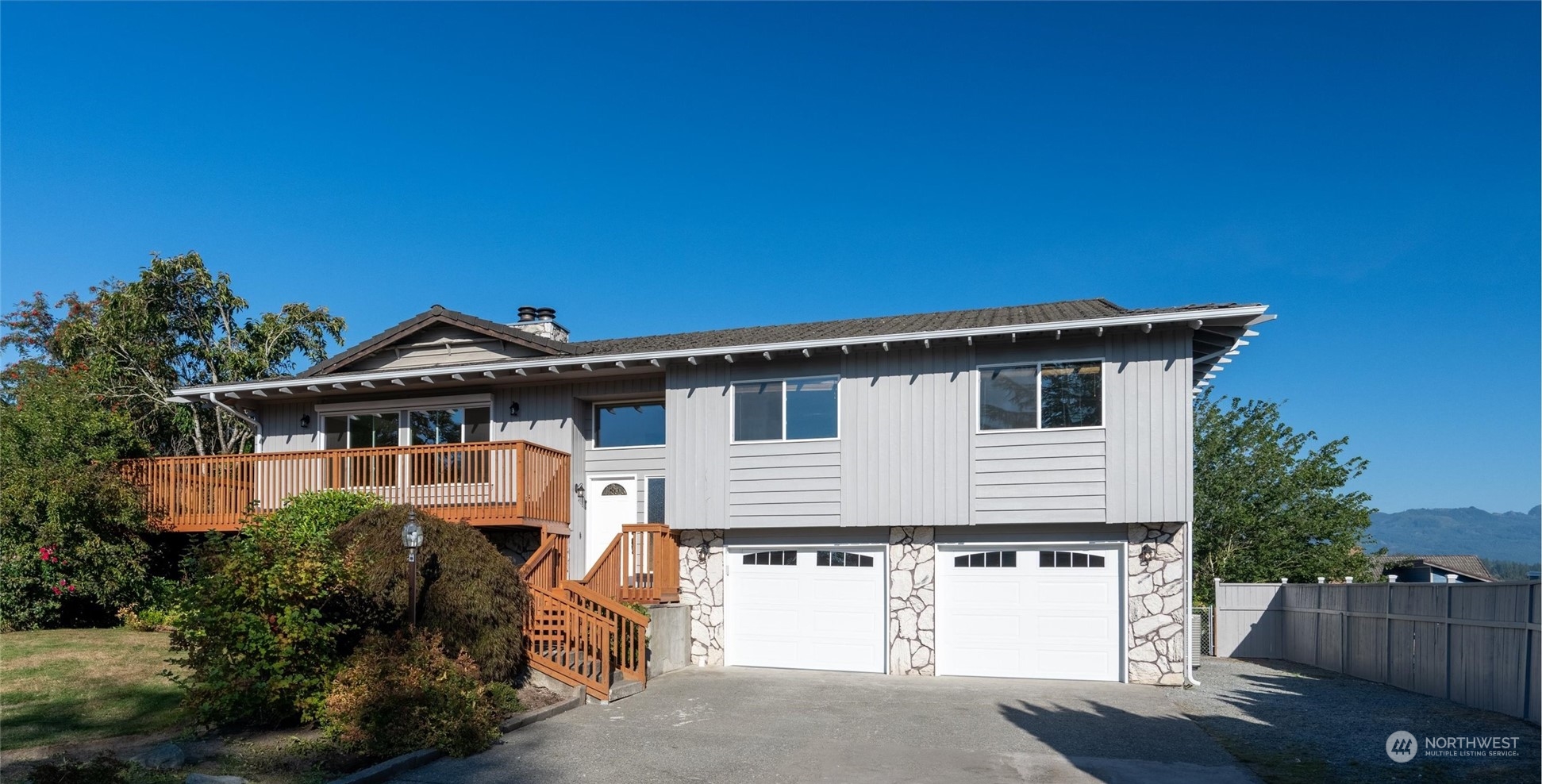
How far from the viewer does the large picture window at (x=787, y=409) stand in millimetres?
15055

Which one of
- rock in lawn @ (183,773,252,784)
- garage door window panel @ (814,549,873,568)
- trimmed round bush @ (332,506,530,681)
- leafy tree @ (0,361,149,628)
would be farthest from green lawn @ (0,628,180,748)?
garage door window panel @ (814,549,873,568)

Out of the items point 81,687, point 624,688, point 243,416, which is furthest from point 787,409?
point 243,416

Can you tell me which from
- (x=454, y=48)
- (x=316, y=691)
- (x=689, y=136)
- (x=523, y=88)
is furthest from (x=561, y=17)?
(x=316, y=691)

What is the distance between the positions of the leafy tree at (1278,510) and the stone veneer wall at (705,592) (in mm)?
15960

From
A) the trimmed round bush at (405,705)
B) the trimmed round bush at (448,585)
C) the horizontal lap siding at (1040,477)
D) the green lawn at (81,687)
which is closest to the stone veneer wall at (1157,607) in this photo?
the horizontal lap siding at (1040,477)

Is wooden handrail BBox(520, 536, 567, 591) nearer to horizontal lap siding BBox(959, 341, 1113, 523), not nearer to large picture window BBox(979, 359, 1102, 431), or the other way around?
horizontal lap siding BBox(959, 341, 1113, 523)

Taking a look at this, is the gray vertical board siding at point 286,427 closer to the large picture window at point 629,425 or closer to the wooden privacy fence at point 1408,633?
the large picture window at point 629,425

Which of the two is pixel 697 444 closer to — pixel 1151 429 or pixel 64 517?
pixel 1151 429

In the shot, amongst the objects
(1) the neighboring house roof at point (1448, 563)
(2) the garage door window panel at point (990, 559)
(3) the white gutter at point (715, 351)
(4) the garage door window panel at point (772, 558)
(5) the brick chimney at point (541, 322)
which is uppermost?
(5) the brick chimney at point (541, 322)

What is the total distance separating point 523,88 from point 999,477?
40.5ft

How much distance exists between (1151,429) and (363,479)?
474 inches

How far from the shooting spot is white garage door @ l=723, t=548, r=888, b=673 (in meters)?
14.9

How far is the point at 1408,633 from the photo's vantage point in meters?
13.4

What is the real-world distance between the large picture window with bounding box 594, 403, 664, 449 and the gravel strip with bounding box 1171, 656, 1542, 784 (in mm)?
8890
